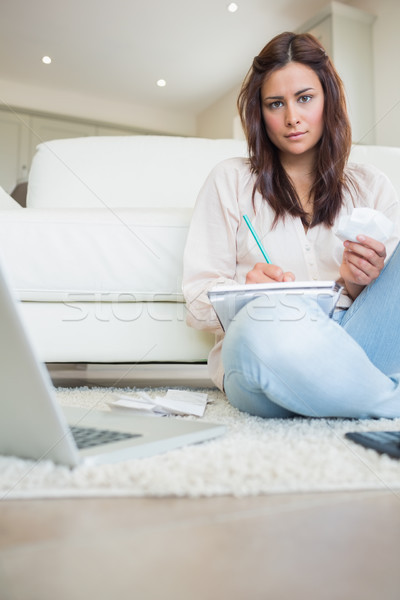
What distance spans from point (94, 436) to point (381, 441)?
0.95ft

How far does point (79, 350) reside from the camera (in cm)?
121

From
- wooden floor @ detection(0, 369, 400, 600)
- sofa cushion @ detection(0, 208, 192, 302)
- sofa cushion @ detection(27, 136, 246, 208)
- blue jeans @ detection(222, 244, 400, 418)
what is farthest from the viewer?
sofa cushion @ detection(27, 136, 246, 208)

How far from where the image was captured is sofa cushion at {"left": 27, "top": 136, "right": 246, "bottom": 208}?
1680 millimetres

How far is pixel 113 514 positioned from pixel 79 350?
88 centimetres

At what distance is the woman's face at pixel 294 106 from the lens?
3.51 feet

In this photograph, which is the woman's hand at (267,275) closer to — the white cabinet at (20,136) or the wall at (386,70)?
the wall at (386,70)

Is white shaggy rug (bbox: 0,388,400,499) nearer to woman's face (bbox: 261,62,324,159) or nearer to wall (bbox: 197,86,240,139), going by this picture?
woman's face (bbox: 261,62,324,159)

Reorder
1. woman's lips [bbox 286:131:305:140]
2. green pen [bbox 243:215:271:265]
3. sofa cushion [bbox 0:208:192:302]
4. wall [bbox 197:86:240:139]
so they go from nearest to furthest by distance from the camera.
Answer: green pen [bbox 243:215:271:265] < woman's lips [bbox 286:131:305:140] < sofa cushion [bbox 0:208:192:302] < wall [bbox 197:86:240:139]

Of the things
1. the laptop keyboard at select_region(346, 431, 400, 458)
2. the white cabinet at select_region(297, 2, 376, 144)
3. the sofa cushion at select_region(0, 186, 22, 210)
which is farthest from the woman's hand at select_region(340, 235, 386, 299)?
the white cabinet at select_region(297, 2, 376, 144)

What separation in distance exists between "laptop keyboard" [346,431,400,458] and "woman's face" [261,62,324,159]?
699 millimetres

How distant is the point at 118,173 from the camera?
173 cm

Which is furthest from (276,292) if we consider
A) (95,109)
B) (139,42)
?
(95,109)

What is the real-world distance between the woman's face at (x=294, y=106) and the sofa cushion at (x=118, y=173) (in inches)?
25.8

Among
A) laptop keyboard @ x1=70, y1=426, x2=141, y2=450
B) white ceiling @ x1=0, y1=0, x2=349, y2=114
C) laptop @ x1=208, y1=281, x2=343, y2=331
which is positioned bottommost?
laptop keyboard @ x1=70, y1=426, x2=141, y2=450
